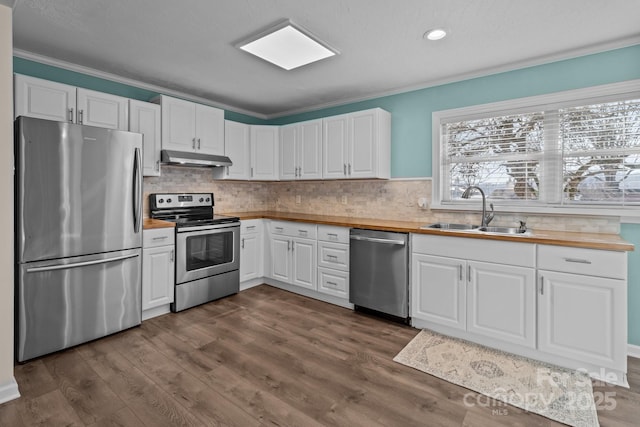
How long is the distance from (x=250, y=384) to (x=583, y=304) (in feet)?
7.63

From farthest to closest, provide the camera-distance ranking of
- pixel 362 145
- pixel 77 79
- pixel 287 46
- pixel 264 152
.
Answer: pixel 264 152, pixel 362 145, pixel 77 79, pixel 287 46

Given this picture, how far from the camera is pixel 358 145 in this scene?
12.5ft

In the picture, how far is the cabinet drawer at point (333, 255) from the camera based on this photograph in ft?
11.6

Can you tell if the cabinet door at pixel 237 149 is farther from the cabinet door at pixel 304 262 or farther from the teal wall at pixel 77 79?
the cabinet door at pixel 304 262

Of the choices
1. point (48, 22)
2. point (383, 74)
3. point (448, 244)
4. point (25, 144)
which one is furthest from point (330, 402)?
point (48, 22)

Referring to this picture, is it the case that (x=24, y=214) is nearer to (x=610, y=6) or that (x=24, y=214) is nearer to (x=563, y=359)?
(x=563, y=359)

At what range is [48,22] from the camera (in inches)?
93.7

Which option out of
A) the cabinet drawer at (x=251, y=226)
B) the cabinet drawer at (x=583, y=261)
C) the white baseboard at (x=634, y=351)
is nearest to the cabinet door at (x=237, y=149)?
the cabinet drawer at (x=251, y=226)

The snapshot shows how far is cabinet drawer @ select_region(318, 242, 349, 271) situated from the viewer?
355 centimetres

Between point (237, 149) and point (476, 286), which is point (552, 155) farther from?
point (237, 149)

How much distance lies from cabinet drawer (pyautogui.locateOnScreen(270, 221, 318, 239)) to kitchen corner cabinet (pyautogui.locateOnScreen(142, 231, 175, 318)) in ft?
4.16

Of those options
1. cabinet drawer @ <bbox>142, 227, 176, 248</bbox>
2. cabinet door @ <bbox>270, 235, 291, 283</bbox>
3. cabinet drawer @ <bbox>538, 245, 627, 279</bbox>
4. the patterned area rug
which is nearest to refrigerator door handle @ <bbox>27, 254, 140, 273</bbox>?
cabinet drawer @ <bbox>142, 227, 176, 248</bbox>

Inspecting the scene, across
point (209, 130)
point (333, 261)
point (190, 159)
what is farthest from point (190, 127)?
point (333, 261)

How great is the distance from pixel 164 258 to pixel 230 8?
92.3 inches
